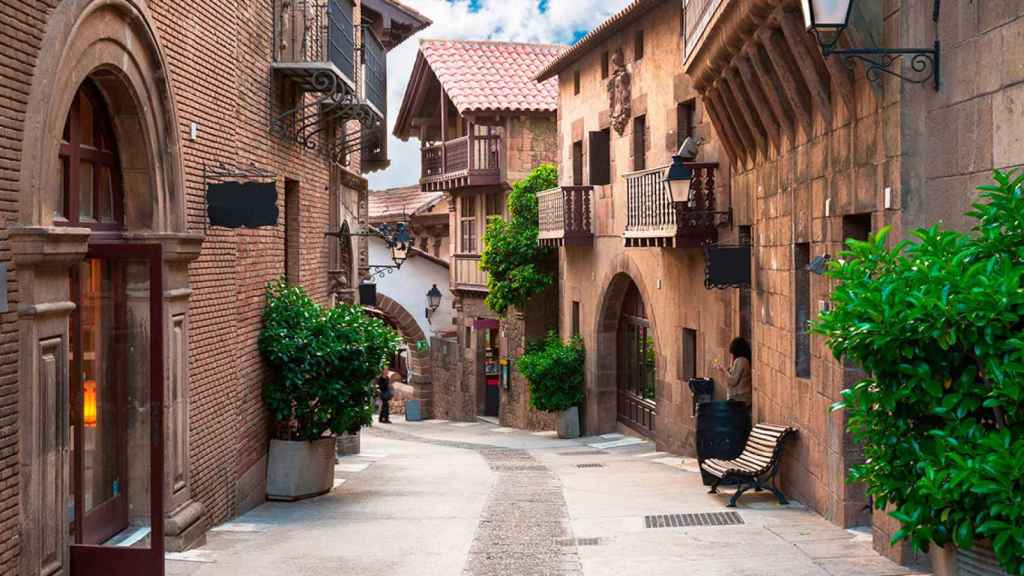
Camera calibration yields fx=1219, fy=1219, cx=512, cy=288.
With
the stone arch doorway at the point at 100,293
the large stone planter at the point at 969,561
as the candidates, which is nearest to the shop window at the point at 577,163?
the stone arch doorway at the point at 100,293

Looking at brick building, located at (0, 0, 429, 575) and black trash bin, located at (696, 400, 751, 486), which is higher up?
brick building, located at (0, 0, 429, 575)

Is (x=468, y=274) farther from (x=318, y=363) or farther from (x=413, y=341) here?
(x=318, y=363)

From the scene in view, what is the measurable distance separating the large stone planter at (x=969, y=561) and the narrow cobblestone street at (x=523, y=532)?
284cm

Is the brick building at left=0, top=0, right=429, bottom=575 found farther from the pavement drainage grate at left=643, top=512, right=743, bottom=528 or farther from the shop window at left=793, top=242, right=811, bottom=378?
the shop window at left=793, top=242, right=811, bottom=378

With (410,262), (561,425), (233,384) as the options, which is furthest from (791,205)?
(410,262)

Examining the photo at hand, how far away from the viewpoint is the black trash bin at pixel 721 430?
14.3 meters

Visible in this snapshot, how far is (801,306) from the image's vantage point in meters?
12.5

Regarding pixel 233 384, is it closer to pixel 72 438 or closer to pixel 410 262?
pixel 72 438

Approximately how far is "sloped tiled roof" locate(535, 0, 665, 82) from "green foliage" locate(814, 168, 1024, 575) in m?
14.9

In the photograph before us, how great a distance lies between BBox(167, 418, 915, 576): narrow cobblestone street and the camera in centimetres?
950

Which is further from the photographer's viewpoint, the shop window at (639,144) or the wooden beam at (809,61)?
the shop window at (639,144)

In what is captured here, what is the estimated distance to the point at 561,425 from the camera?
2594 cm

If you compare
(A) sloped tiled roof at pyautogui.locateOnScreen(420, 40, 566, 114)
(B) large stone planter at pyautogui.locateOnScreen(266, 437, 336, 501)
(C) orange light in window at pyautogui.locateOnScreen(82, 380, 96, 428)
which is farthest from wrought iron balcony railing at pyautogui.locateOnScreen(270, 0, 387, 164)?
(A) sloped tiled roof at pyautogui.locateOnScreen(420, 40, 566, 114)

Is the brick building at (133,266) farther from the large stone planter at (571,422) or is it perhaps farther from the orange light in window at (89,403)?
the large stone planter at (571,422)
